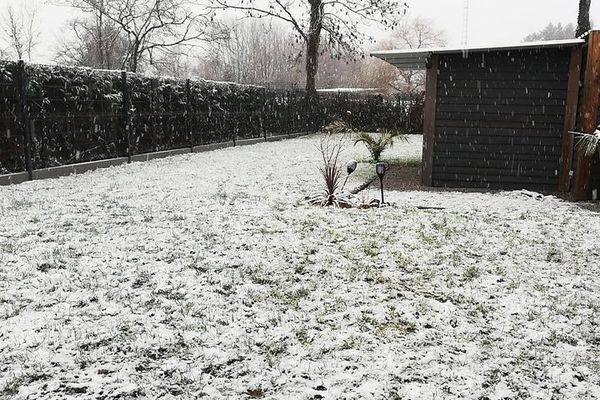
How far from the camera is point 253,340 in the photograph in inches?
106

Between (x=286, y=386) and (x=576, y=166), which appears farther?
(x=576, y=166)

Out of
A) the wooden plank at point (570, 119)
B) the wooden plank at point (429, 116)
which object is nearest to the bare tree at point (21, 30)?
the wooden plank at point (429, 116)

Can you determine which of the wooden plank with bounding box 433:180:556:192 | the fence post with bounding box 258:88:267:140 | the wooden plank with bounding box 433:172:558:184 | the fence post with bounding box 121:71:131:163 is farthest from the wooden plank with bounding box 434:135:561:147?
the fence post with bounding box 258:88:267:140

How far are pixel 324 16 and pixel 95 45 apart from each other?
1421 cm

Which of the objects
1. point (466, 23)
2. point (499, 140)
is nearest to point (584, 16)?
point (466, 23)

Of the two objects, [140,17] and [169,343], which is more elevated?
[140,17]

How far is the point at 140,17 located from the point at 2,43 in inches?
629

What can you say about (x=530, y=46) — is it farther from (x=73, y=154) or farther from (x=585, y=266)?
(x=73, y=154)

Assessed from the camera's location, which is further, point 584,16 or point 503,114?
point 584,16

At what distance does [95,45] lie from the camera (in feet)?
92.2

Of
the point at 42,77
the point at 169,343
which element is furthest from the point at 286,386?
the point at 42,77

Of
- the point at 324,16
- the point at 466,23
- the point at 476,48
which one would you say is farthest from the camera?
the point at 324,16

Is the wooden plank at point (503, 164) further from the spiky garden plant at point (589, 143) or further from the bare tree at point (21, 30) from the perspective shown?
the bare tree at point (21, 30)

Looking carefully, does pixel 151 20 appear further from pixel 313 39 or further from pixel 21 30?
pixel 21 30
